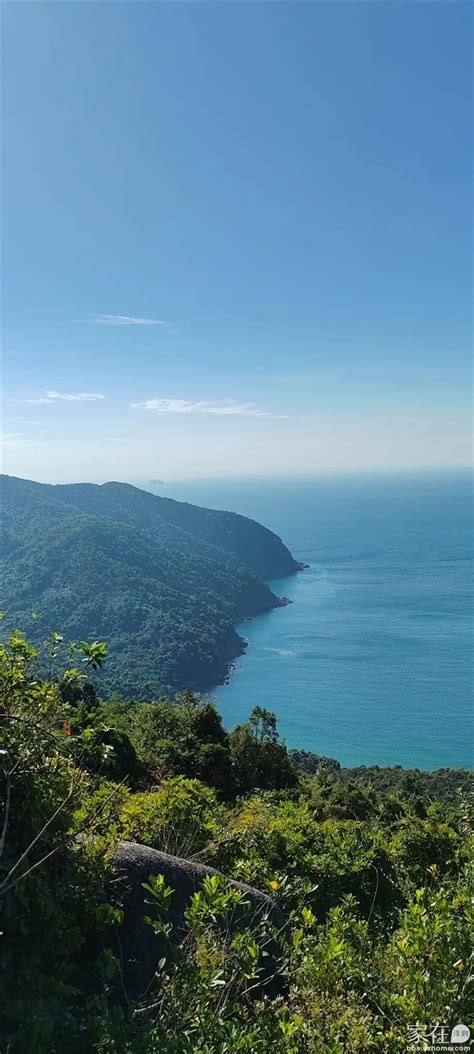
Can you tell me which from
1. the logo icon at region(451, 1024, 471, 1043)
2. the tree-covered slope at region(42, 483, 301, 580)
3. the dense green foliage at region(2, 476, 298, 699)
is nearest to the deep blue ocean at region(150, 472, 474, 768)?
the dense green foliage at region(2, 476, 298, 699)

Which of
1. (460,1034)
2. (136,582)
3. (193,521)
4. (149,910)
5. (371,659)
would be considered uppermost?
(460,1034)

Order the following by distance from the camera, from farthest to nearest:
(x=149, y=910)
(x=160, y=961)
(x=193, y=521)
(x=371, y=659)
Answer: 1. (x=193, y=521)
2. (x=371, y=659)
3. (x=149, y=910)
4. (x=160, y=961)

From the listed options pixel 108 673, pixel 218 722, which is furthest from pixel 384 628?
pixel 218 722

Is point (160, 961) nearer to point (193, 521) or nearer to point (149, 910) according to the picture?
point (149, 910)

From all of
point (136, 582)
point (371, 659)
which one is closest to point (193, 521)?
point (136, 582)

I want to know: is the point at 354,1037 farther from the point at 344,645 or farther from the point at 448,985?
the point at 344,645

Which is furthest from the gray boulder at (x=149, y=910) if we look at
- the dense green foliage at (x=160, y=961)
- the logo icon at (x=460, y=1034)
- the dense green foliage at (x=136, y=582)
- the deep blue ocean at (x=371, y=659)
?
the dense green foliage at (x=136, y=582)
